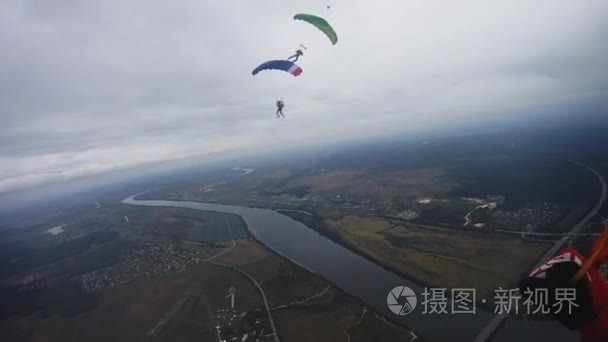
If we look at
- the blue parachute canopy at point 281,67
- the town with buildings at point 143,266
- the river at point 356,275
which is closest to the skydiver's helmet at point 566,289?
the blue parachute canopy at point 281,67

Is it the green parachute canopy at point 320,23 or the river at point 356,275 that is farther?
the river at point 356,275

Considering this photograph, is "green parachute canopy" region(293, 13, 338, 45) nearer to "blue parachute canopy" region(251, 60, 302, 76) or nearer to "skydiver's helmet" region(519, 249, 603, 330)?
"blue parachute canopy" region(251, 60, 302, 76)

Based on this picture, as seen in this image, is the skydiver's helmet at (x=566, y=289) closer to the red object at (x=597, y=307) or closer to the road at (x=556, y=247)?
the red object at (x=597, y=307)

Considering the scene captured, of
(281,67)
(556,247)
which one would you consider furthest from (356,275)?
(281,67)

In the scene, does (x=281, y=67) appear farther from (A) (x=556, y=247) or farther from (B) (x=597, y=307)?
(A) (x=556, y=247)

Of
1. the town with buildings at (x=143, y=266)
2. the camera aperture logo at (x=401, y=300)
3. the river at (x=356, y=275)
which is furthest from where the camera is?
the town with buildings at (x=143, y=266)

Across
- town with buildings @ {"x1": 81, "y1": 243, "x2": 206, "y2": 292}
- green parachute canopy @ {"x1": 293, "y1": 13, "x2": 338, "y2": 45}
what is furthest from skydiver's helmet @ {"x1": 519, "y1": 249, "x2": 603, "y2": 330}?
town with buildings @ {"x1": 81, "y1": 243, "x2": 206, "y2": 292}
